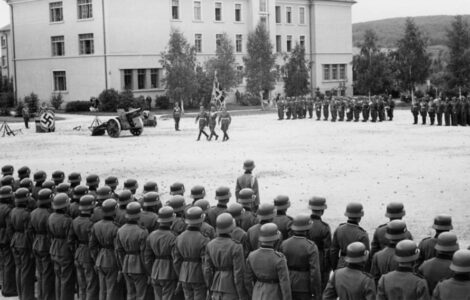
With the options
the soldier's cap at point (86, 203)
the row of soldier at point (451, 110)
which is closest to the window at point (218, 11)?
the row of soldier at point (451, 110)

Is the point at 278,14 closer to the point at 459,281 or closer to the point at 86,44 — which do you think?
the point at 86,44

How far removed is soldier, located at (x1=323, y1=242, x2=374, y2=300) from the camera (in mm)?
6797

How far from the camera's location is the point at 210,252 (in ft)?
26.4

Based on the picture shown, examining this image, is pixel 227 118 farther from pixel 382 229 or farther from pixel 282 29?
pixel 282 29

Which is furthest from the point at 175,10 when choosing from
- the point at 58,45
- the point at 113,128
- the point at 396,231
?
the point at 396,231

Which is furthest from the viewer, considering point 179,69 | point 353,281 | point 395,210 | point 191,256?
point 179,69

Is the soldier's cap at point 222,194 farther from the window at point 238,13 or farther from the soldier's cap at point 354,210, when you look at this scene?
the window at point 238,13

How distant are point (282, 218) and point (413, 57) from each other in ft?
164

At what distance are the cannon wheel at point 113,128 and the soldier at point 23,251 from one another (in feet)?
81.8

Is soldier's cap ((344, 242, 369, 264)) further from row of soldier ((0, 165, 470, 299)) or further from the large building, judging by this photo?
the large building

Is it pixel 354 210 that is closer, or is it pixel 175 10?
pixel 354 210

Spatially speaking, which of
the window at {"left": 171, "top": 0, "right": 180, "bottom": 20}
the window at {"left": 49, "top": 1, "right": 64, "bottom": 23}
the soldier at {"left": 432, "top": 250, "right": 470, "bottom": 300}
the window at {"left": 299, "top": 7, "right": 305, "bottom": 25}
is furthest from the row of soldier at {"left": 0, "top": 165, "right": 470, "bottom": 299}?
the window at {"left": 299, "top": 7, "right": 305, "bottom": 25}

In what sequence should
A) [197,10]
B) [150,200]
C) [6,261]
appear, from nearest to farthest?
[150,200] → [6,261] → [197,10]

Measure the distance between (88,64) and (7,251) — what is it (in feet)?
164
